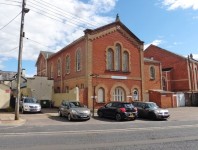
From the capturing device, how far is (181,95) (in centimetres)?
4297

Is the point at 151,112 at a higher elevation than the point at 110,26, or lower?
lower

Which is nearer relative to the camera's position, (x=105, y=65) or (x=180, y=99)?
(x=105, y=65)

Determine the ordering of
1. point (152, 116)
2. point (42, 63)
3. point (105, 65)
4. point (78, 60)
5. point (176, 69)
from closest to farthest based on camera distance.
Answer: point (152, 116) → point (105, 65) → point (78, 60) → point (176, 69) → point (42, 63)

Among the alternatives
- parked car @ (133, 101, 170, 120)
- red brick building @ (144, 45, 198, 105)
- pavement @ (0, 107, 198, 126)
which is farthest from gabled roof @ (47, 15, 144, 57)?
red brick building @ (144, 45, 198, 105)

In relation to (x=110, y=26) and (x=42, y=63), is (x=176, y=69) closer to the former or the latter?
(x=110, y=26)

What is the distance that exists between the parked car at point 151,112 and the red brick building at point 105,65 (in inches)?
255

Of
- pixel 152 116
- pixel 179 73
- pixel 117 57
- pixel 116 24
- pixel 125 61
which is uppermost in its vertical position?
pixel 116 24

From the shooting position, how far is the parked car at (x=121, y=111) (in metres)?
22.3

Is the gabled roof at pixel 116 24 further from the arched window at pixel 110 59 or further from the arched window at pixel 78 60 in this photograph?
the arched window at pixel 78 60

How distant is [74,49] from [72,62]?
5.91 ft

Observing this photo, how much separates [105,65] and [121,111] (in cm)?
1099

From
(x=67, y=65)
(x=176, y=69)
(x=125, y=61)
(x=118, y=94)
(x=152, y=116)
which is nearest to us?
(x=152, y=116)

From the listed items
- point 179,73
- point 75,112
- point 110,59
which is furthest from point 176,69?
point 75,112

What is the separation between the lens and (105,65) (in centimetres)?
3241
